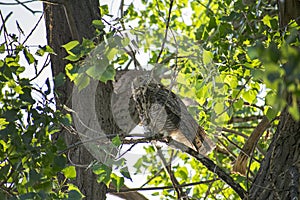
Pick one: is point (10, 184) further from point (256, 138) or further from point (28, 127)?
point (256, 138)

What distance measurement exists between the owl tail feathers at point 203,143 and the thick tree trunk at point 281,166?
0.70 m

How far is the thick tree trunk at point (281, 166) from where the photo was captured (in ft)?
5.86

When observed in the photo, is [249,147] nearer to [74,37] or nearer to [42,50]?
[74,37]

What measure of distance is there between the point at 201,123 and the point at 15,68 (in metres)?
1.03

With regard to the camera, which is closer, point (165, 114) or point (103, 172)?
point (103, 172)

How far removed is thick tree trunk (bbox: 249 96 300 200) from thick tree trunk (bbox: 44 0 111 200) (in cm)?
59

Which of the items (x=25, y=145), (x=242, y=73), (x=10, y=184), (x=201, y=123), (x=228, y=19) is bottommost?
(x=10, y=184)

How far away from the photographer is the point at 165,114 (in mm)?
2674

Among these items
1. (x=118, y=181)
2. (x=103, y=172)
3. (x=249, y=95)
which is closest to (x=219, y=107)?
(x=249, y=95)

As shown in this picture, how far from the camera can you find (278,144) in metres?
1.91

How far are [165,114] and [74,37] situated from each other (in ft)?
1.82

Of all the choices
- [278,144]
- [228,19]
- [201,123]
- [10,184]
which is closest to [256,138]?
[201,123]

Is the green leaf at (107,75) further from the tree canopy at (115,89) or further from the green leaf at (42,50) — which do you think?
the green leaf at (42,50)

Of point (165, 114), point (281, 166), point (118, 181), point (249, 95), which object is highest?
point (249, 95)
